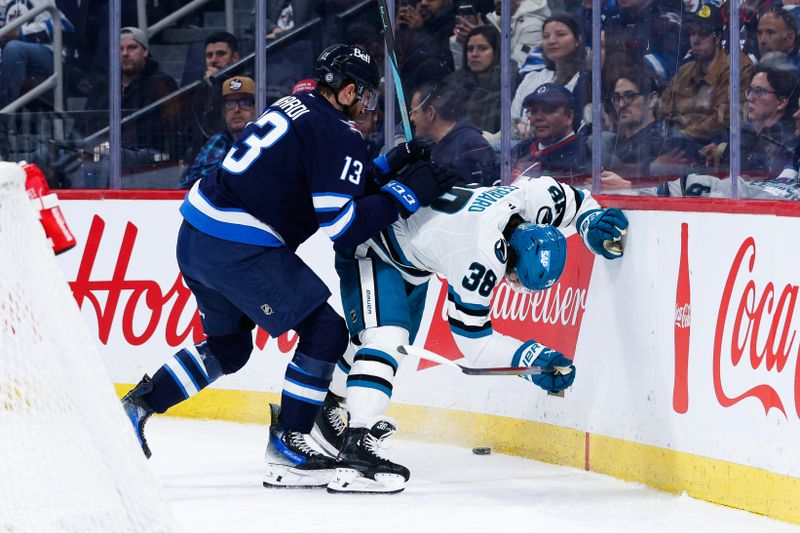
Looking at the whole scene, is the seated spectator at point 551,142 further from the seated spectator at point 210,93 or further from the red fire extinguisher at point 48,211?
the red fire extinguisher at point 48,211

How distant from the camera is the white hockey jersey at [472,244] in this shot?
13.9 ft

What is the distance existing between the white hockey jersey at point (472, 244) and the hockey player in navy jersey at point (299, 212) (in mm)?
117

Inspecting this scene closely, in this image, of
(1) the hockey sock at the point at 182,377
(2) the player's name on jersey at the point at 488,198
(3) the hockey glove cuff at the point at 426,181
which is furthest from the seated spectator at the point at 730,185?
(1) the hockey sock at the point at 182,377

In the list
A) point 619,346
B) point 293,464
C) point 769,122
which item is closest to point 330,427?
point 293,464

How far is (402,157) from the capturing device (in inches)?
172

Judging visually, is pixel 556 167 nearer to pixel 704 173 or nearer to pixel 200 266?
pixel 704 173

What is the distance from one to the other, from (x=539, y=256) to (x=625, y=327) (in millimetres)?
439

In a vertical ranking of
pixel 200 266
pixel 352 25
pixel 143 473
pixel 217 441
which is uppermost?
pixel 352 25

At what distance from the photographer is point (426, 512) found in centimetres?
403

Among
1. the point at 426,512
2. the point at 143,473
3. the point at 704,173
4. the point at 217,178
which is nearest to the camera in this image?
the point at 143,473

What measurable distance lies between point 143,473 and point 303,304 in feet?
4.30

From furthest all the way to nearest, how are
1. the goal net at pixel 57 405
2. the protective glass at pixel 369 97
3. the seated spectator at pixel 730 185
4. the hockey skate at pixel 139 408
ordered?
the seated spectator at pixel 730 185 → the hockey skate at pixel 139 408 → the protective glass at pixel 369 97 → the goal net at pixel 57 405

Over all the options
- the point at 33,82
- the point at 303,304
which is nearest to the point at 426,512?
the point at 303,304

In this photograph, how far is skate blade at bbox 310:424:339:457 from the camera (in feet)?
15.1
